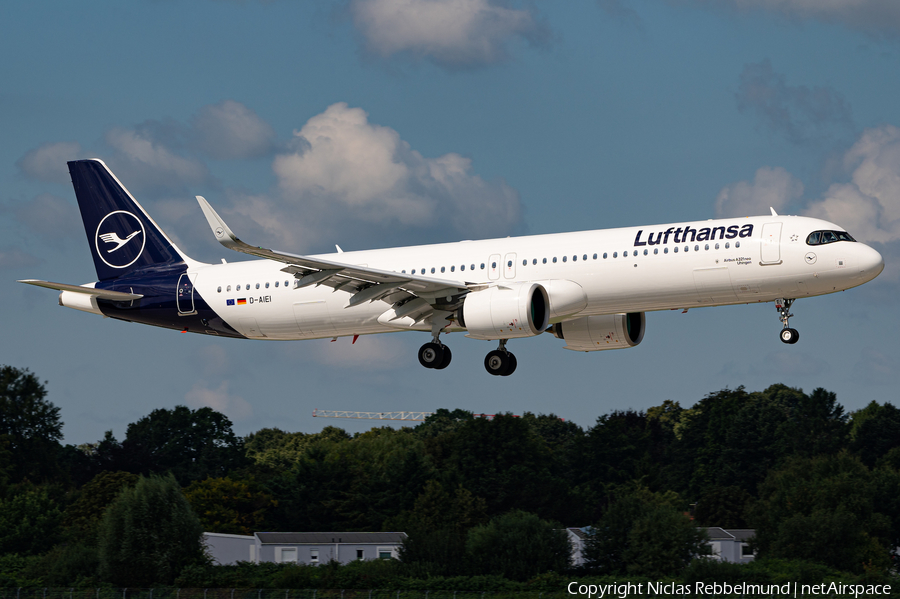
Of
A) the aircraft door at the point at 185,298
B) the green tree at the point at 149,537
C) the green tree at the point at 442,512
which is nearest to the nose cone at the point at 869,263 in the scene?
the aircraft door at the point at 185,298

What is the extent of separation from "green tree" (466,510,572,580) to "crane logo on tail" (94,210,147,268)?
117 ft

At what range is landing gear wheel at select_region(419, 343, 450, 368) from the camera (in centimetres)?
4556

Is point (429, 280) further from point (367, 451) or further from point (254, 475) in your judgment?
point (367, 451)

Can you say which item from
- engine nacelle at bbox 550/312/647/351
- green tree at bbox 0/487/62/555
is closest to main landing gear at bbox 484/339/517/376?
engine nacelle at bbox 550/312/647/351

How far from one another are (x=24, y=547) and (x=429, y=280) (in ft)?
236

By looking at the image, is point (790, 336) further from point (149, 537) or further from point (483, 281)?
point (149, 537)

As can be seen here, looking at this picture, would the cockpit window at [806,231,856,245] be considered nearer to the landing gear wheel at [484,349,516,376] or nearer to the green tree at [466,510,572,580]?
the landing gear wheel at [484,349,516,376]

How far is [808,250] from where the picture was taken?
39.0 metres

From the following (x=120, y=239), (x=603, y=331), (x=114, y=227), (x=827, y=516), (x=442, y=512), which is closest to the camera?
(x=603, y=331)

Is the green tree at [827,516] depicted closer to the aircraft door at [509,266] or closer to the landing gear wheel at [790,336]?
the landing gear wheel at [790,336]

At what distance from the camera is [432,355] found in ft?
149

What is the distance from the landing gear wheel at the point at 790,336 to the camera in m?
40.3

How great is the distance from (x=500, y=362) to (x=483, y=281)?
4.14 m

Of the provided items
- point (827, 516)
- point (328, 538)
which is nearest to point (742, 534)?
point (827, 516)
